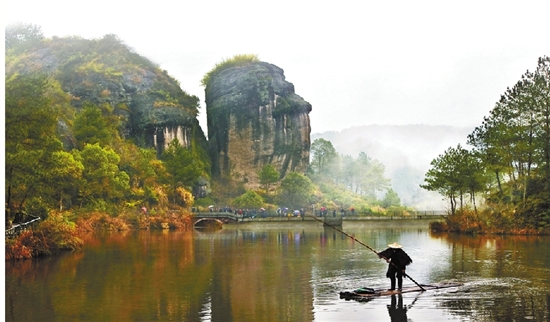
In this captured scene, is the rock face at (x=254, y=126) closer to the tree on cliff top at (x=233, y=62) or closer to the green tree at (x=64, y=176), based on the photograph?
the tree on cliff top at (x=233, y=62)

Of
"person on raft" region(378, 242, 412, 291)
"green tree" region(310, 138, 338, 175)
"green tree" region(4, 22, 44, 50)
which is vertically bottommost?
"person on raft" region(378, 242, 412, 291)

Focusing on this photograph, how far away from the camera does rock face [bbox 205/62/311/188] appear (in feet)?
280

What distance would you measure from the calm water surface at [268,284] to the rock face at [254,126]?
51214 millimetres

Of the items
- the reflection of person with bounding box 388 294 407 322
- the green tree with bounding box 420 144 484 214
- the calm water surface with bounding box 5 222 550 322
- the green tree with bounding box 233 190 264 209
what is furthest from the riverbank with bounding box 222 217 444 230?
the reflection of person with bounding box 388 294 407 322

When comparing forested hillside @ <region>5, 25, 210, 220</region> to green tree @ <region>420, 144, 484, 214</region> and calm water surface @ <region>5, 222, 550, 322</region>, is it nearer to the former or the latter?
calm water surface @ <region>5, 222, 550, 322</region>

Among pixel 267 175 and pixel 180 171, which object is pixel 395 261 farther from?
pixel 267 175

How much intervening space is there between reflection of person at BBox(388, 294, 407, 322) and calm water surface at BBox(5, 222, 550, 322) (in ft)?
0.07

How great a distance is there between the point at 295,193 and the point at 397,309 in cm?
5882

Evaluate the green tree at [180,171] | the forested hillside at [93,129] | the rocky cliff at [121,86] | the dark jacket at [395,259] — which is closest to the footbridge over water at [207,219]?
the forested hillside at [93,129]

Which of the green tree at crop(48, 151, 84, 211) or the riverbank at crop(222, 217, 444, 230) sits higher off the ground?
the green tree at crop(48, 151, 84, 211)

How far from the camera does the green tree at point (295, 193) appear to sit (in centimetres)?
7406

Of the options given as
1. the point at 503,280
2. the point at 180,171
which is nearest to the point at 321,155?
the point at 180,171

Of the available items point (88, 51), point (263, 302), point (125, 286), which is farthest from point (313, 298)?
point (88, 51)

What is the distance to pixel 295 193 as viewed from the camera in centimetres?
7425
